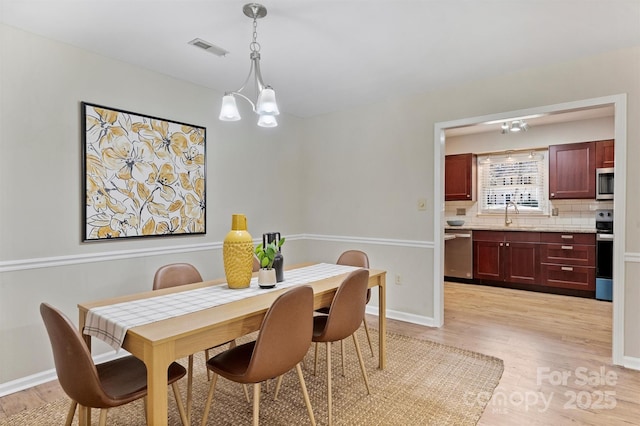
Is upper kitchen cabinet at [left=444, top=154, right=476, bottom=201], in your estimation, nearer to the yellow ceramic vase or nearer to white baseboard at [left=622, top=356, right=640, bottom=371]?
white baseboard at [left=622, top=356, right=640, bottom=371]

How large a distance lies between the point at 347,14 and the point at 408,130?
Result: 5.95ft

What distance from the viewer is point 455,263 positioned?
18.7 feet

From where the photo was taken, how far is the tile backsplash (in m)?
5.14

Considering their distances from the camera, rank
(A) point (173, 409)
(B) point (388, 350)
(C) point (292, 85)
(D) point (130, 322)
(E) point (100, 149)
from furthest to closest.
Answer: (C) point (292, 85) → (B) point (388, 350) → (E) point (100, 149) → (A) point (173, 409) → (D) point (130, 322)

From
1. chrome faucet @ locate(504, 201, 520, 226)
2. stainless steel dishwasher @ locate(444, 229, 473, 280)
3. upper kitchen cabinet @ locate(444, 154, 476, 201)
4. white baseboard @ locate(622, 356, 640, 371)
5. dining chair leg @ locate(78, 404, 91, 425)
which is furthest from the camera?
upper kitchen cabinet @ locate(444, 154, 476, 201)

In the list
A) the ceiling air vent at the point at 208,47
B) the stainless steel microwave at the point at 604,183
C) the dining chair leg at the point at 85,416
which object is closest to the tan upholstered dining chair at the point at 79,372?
the dining chair leg at the point at 85,416

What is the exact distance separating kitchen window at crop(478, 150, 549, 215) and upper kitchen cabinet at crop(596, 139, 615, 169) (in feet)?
2.51

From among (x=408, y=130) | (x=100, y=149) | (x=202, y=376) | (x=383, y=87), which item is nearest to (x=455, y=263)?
(x=408, y=130)

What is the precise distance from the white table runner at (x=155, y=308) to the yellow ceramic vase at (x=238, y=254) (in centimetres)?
6

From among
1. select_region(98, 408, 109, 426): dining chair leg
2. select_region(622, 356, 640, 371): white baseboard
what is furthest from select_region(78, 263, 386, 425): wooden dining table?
select_region(622, 356, 640, 371): white baseboard

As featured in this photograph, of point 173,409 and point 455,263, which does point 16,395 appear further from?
point 455,263

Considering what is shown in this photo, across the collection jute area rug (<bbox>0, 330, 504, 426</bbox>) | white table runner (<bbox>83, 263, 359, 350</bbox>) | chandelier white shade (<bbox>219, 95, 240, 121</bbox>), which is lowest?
jute area rug (<bbox>0, 330, 504, 426</bbox>)

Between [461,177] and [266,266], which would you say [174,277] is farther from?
[461,177]

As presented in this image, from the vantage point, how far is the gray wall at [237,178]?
2.41 metres
